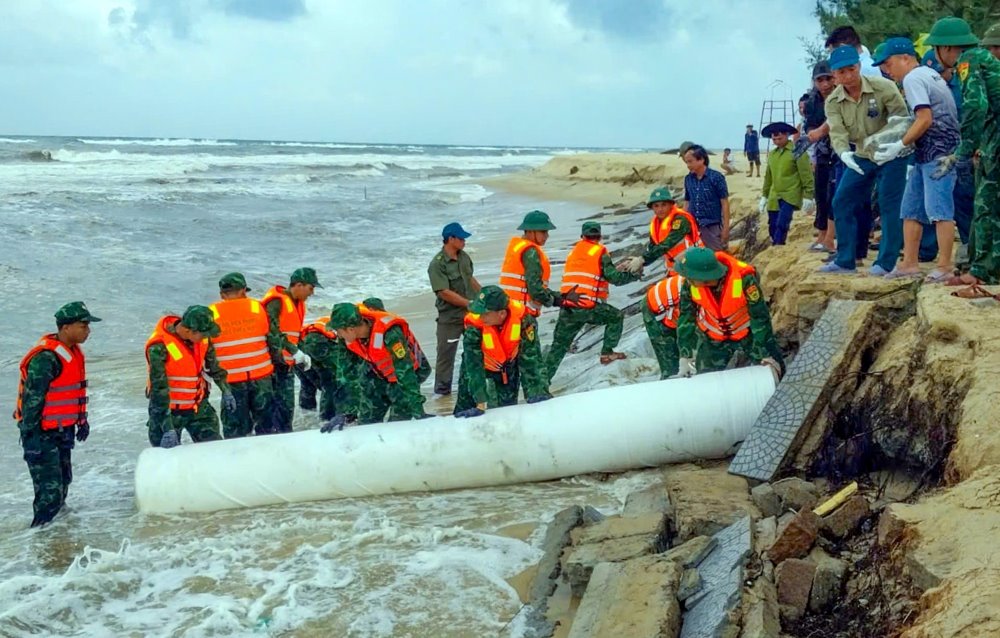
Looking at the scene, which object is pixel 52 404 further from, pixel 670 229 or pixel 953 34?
pixel 953 34

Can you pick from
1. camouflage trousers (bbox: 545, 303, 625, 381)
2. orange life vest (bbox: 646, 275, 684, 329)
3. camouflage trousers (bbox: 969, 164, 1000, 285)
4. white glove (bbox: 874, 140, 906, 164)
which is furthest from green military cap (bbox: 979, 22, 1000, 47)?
camouflage trousers (bbox: 545, 303, 625, 381)

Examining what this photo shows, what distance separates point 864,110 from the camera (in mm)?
7145

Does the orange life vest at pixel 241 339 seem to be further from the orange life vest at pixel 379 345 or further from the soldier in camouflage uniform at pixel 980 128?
the soldier in camouflage uniform at pixel 980 128

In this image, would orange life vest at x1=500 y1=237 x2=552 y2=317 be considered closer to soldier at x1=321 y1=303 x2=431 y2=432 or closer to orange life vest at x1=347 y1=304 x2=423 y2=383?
soldier at x1=321 y1=303 x2=431 y2=432

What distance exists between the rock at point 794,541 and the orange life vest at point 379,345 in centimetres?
329

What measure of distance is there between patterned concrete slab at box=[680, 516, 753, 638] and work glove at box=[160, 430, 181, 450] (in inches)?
164

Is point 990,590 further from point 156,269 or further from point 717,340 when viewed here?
point 156,269

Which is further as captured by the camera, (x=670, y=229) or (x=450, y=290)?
(x=450, y=290)

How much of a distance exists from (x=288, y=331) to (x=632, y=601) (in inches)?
193

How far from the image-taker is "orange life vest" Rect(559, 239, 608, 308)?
8.40 m

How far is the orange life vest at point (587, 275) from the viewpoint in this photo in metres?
8.40

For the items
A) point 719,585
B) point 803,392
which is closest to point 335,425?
point 803,392

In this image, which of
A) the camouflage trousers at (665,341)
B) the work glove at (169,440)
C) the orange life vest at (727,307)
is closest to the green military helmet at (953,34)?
the orange life vest at (727,307)

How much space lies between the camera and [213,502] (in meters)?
6.70
